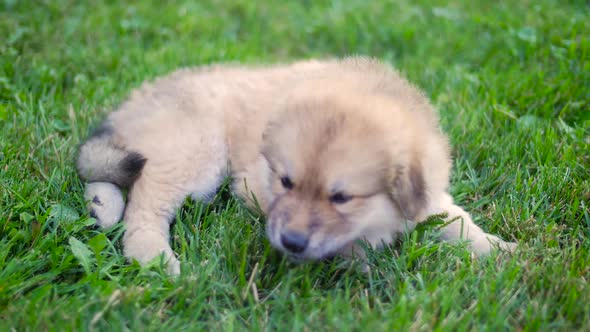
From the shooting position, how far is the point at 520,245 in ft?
8.34

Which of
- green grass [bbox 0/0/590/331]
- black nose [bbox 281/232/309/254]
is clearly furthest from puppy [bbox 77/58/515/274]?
green grass [bbox 0/0/590/331]

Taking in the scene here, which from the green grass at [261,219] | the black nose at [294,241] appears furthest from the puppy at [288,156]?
the green grass at [261,219]

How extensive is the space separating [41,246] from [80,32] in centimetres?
278

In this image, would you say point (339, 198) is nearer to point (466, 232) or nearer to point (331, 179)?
point (331, 179)

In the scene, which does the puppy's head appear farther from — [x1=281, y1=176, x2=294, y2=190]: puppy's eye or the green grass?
the green grass

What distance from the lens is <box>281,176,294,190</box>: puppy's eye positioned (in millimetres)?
2342

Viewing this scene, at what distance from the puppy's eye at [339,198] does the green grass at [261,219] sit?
332 millimetres

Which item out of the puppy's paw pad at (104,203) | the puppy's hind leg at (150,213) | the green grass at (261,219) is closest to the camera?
the green grass at (261,219)

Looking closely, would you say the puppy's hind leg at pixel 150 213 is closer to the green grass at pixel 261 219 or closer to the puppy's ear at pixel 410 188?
the green grass at pixel 261 219

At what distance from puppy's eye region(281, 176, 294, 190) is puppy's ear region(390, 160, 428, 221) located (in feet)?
1.42

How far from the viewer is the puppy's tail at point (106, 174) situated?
2.70 m

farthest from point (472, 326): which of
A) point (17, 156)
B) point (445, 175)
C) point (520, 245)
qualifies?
point (17, 156)

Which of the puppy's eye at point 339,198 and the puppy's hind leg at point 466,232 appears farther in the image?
the puppy's hind leg at point 466,232

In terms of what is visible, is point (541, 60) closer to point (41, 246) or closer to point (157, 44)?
point (157, 44)
